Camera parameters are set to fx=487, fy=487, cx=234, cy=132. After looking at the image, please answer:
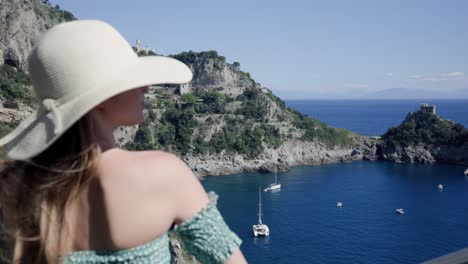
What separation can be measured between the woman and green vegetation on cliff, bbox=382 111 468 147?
3851 cm

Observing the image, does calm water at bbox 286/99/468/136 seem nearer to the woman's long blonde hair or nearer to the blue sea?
the blue sea

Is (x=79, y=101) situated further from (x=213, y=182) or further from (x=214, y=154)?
(x=214, y=154)

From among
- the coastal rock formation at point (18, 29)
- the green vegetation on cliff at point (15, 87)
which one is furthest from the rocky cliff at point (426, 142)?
the green vegetation on cliff at point (15, 87)

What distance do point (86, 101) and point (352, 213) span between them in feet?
77.7

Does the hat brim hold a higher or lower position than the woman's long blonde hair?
higher

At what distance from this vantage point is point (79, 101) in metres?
0.68

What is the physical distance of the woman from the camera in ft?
2.13

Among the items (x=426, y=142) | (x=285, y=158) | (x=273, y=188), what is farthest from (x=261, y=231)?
(x=426, y=142)

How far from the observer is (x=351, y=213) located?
23281 mm

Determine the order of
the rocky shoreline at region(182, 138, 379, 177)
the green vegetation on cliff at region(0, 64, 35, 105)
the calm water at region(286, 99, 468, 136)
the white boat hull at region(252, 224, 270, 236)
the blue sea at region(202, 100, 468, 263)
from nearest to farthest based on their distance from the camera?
the blue sea at region(202, 100, 468, 263) < the white boat hull at region(252, 224, 270, 236) < the green vegetation on cliff at region(0, 64, 35, 105) < the rocky shoreline at region(182, 138, 379, 177) < the calm water at region(286, 99, 468, 136)

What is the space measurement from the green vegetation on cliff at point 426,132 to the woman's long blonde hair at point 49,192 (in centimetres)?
3856

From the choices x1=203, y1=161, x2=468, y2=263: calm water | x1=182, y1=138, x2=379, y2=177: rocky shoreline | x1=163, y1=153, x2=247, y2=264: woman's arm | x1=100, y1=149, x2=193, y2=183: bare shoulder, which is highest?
x1=100, y1=149, x2=193, y2=183: bare shoulder

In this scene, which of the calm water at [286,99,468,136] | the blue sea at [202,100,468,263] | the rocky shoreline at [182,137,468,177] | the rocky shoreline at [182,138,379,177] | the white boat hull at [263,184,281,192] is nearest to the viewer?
the blue sea at [202,100,468,263]

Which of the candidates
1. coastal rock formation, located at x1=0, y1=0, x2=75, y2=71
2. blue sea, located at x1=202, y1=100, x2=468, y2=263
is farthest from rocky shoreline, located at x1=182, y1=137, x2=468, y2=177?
coastal rock formation, located at x1=0, y1=0, x2=75, y2=71
